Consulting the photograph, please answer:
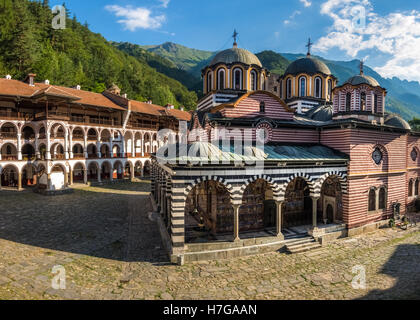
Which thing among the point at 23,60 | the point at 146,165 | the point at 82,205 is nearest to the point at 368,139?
the point at 82,205

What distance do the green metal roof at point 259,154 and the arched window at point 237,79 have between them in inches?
241

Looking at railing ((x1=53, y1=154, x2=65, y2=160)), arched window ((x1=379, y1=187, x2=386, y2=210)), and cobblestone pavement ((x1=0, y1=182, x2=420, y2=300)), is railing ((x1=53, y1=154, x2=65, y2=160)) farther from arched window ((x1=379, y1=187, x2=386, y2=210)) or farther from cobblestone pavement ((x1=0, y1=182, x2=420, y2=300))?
arched window ((x1=379, y1=187, x2=386, y2=210))

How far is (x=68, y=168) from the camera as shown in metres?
28.5

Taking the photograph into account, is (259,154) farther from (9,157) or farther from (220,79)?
(9,157)

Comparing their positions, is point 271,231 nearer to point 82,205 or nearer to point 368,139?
point 368,139

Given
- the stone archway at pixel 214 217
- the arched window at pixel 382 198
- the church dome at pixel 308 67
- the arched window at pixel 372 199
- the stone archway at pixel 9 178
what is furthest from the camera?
the stone archway at pixel 9 178

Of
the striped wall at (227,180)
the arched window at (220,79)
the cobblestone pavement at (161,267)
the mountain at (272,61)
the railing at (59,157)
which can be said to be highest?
the mountain at (272,61)

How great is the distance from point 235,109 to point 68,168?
75.5 feet

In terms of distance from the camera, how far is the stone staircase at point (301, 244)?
11.9 meters

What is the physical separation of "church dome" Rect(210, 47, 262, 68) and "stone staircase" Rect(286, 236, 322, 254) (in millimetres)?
12916

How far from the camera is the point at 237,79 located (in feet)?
60.8

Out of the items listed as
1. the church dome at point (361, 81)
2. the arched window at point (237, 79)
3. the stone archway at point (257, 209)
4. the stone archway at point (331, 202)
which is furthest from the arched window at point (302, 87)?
the stone archway at point (257, 209)

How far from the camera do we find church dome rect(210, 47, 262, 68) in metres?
18.5

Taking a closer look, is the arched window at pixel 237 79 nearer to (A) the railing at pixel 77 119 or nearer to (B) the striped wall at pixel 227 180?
(B) the striped wall at pixel 227 180
